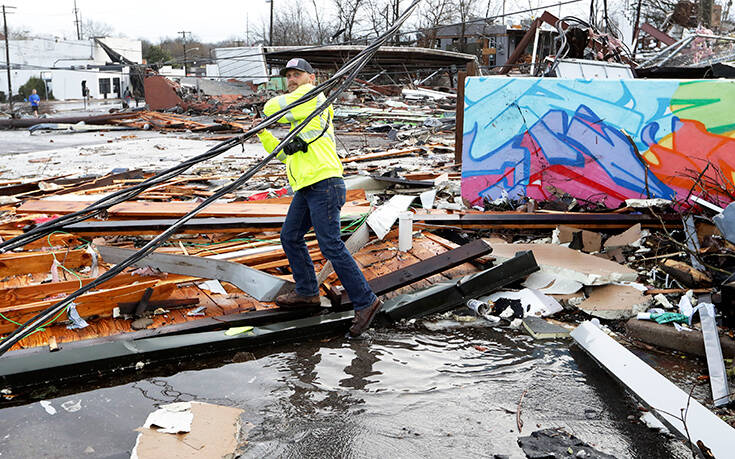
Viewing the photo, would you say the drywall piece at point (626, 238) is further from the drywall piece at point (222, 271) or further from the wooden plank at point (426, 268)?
the drywall piece at point (222, 271)

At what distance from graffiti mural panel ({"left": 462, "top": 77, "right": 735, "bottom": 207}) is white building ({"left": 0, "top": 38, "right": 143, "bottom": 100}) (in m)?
44.8

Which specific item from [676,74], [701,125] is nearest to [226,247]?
[701,125]

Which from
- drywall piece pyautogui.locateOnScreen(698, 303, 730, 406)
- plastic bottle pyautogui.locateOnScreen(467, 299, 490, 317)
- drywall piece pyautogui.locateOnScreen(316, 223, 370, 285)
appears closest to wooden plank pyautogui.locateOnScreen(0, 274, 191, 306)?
drywall piece pyautogui.locateOnScreen(316, 223, 370, 285)

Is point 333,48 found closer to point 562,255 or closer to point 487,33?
point 562,255

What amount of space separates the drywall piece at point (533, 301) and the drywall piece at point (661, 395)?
2.44 feet

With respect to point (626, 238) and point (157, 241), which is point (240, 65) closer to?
point (626, 238)

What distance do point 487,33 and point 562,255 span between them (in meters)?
38.3

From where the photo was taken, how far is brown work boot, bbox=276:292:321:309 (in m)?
4.68

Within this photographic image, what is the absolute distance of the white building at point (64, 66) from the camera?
50.3 m

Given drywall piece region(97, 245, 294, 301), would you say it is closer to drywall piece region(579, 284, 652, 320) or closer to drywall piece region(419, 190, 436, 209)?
drywall piece region(579, 284, 652, 320)

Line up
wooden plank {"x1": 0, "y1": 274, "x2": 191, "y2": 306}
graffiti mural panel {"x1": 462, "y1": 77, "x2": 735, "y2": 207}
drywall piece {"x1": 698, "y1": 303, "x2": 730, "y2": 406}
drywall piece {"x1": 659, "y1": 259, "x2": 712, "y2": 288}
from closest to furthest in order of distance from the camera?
drywall piece {"x1": 698, "y1": 303, "x2": 730, "y2": 406}
wooden plank {"x1": 0, "y1": 274, "x2": 191, "y2": 306}
drywall piece {"x1": 659, "y1": 259, "x2": 712, "y2": 288}
graffiti mural panel {"x1": 462, "y1": 77, "x2": 735, "y2": 207}

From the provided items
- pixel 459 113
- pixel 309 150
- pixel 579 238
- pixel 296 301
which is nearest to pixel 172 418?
pixel 296 301

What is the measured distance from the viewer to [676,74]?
40.6 ft

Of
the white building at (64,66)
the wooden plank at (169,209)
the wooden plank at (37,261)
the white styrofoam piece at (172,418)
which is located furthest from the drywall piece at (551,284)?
the white building at (64,66)
